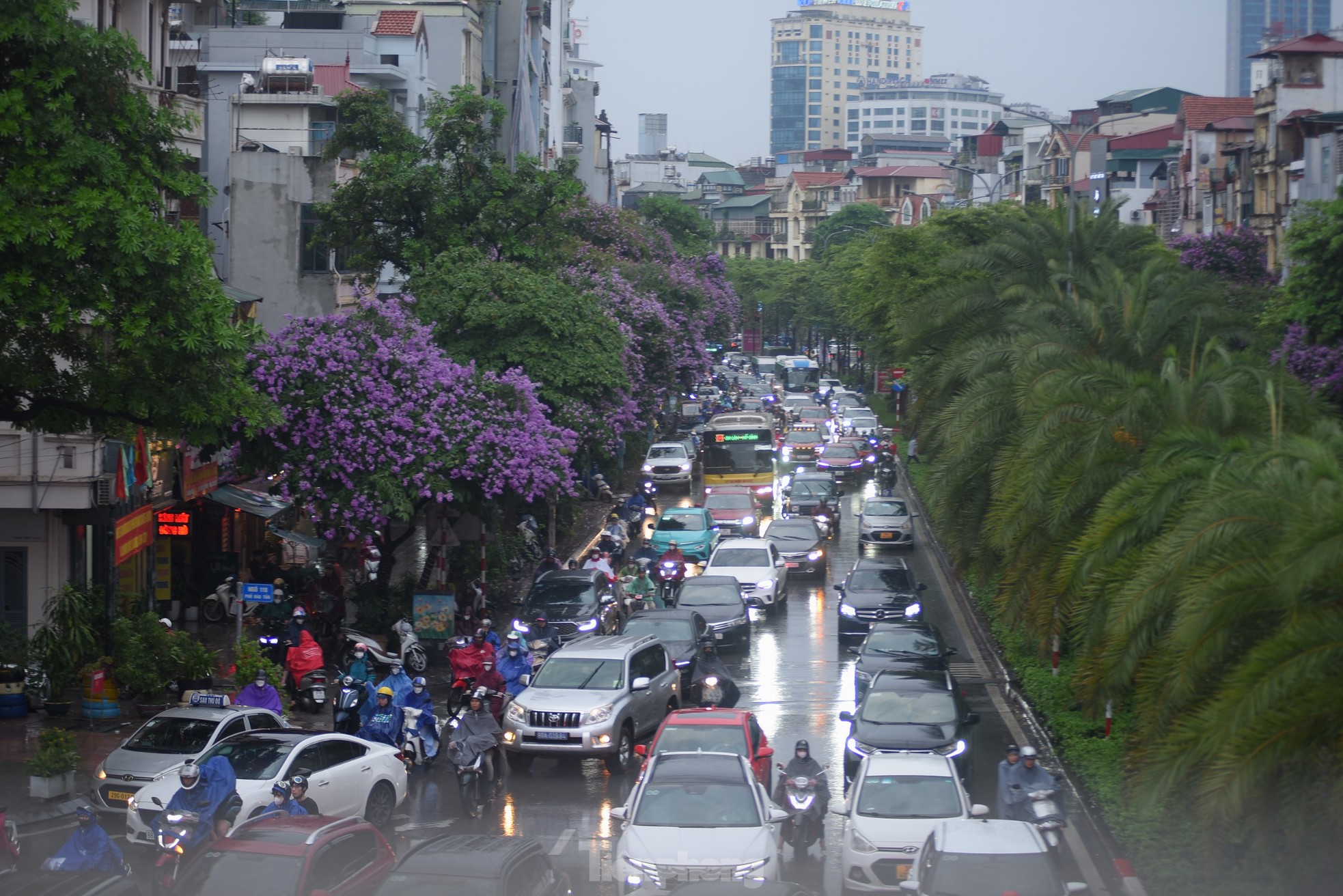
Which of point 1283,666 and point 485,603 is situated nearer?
point 1283,666

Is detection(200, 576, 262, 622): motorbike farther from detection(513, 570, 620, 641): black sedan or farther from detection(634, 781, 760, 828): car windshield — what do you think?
detection(634, 781, 760, 828): car windshield

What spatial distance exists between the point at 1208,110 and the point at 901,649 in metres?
53.2

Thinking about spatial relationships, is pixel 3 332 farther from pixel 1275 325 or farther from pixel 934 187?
pixel 934 187

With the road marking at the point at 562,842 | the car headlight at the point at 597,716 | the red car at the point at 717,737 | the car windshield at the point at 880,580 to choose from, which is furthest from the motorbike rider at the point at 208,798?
the car windshield at the point at 880,580

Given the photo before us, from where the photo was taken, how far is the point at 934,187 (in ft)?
504

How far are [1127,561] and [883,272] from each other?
46721 millimetres

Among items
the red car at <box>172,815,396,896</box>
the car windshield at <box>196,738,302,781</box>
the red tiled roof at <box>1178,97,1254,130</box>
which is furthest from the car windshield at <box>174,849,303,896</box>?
the red tiled roof at <box>1178,97,1254,130</box>

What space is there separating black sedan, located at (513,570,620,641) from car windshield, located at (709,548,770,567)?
159 inches

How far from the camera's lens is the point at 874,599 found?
92.7 feet

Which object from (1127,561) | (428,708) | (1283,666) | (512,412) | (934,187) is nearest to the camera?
(1283,666)

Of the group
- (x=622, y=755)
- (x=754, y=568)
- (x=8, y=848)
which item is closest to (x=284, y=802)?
(x=8, y=848)

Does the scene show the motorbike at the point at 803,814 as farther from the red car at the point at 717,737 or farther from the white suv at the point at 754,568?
the white suv at the point at 754,568

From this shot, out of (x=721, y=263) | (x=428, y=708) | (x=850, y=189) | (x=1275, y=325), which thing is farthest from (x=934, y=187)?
(x=428, y=708)

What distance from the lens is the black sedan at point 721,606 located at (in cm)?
2711
